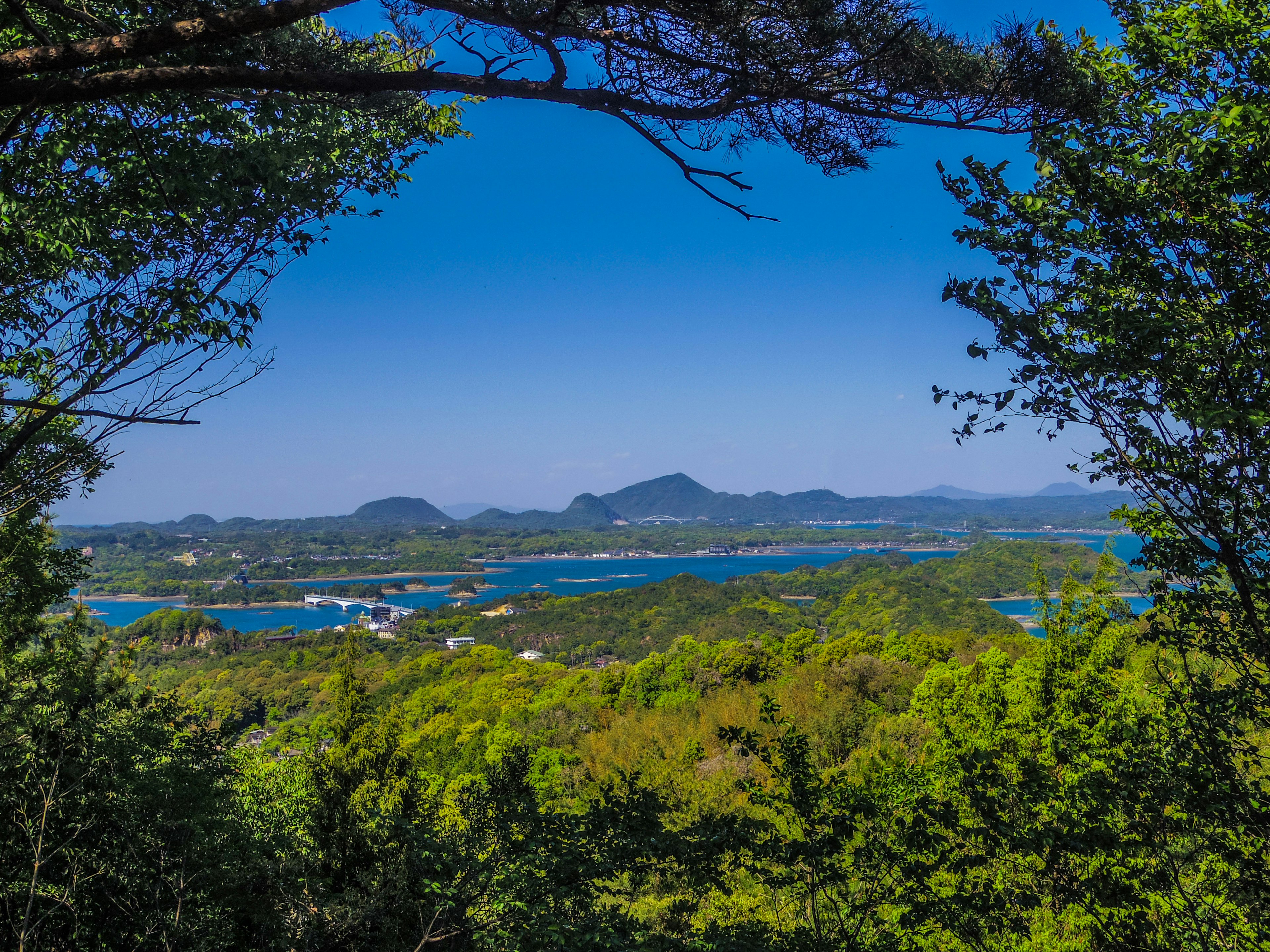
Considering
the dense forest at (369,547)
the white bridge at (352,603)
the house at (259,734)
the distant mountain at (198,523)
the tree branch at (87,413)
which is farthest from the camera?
the distant mountain at (198,523)

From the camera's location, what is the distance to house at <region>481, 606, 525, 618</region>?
2084 inches

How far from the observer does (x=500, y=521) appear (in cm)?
19288

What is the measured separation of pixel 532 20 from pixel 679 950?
4.21 meters

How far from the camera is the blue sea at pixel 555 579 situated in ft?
182

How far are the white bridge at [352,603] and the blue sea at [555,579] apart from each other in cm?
56

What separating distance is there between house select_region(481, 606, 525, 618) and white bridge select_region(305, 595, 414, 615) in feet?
23.4

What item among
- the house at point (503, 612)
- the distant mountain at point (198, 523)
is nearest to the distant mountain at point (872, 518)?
the distant mountain at point (198, 523)


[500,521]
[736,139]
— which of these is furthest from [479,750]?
[500,521]

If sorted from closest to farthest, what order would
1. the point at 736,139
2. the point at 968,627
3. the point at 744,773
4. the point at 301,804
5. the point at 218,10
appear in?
1. the point at 218,10
2. the point at 736,139
3. the point at 301,804
4. the point at 744,773
5. the point at 968,627

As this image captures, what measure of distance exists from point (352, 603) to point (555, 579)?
30.8 meters

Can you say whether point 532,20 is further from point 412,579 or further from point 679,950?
point 412,579

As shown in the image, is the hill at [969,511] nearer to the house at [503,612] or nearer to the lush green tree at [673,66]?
the house at [503,612]

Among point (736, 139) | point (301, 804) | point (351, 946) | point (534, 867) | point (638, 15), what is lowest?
point (301, 804)

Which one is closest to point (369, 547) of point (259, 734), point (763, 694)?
point (259, 734)
